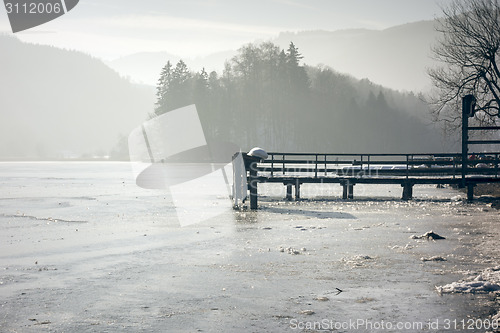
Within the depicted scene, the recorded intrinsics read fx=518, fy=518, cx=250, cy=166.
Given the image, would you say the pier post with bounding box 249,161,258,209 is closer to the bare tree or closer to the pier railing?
the pier railing

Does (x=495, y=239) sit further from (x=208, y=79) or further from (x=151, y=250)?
(x=208, y=79)

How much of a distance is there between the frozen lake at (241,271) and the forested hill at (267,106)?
7450cm

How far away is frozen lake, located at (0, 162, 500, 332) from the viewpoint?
710cm

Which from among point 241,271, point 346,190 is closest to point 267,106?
point 346,190

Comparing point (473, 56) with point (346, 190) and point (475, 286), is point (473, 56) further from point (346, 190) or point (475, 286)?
point (475, 286)

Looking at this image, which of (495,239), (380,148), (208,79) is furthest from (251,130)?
(495,239)

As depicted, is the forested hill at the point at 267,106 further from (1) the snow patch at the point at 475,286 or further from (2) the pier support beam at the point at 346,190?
(1) the snow patch at the point at 475,286

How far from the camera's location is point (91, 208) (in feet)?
71.3

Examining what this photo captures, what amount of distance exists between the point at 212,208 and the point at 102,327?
14942 millimetres

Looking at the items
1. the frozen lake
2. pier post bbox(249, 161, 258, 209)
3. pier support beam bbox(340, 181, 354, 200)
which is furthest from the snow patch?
pier support beam bbox(340, 181, 354, 200)

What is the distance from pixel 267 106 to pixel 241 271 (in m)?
86.9

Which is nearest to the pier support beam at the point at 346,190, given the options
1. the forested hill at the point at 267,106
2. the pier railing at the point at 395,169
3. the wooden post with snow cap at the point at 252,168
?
the pier railing at the point at 395,169

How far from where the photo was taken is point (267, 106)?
95750 millimetres

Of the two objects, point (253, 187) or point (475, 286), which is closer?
point (475, 286)
